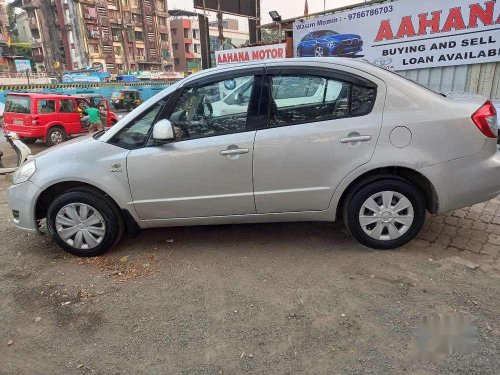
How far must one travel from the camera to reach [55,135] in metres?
13.0

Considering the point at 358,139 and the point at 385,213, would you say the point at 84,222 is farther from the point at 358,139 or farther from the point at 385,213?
the point at 385,213

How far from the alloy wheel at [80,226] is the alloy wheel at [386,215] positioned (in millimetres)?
2444

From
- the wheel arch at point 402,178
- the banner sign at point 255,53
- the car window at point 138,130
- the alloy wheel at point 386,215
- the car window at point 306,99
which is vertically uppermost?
the banner sign at point 255,53

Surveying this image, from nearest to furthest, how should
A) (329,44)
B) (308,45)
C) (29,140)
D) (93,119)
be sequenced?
(329,44)
(308,45)
(29,140)
(93,119)

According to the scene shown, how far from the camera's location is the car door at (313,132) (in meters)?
3.24

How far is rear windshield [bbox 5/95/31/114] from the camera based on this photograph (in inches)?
492

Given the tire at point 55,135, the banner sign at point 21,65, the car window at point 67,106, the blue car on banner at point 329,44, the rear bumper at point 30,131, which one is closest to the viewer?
the blue car on banner at point 329,44

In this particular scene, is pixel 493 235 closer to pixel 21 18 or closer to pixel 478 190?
pixel 478 190

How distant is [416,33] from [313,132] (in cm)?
596

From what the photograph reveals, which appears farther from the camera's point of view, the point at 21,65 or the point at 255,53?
the point at 21,65

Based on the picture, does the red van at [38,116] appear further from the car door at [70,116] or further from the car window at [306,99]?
the car window at [306,99]

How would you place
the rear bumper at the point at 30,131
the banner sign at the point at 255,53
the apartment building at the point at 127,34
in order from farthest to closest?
the apartment building at the point at 127,34, the rear bumper at the point at 30,131, the banner sign at the point at 255,53

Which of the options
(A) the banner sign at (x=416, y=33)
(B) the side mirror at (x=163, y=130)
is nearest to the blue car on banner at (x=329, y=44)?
(A) the banner sign at (x=416, y=33)

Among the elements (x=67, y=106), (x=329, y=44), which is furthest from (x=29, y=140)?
(x=329, y=44)
